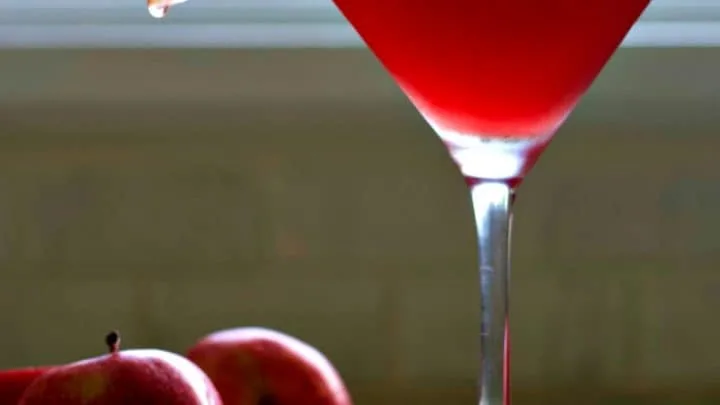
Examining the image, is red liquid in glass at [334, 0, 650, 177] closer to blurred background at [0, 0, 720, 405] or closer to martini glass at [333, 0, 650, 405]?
martini glass at [333, 0, 650, 405]

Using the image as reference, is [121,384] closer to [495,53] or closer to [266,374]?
[266,374]

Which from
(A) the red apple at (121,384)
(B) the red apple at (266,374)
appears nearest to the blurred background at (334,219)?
(B) the red apple at (266,374)

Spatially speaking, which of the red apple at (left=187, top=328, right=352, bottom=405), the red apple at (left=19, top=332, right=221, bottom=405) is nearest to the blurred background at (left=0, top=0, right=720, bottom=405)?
the red apple at (left=187, top=328, right=352, bottom=405)

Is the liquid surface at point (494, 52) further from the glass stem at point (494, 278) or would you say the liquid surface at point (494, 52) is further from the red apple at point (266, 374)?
the red apple at point (266, 374)

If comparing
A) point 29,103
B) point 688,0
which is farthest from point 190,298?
point 688,0

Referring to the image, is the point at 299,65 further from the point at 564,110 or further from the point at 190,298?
the point at 564,110

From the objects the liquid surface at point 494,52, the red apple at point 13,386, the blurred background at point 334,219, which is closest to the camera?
the liquid surface at point 494,52

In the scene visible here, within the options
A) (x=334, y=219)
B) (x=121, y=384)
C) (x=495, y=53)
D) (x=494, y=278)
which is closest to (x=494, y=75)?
(x=495, y=53)
